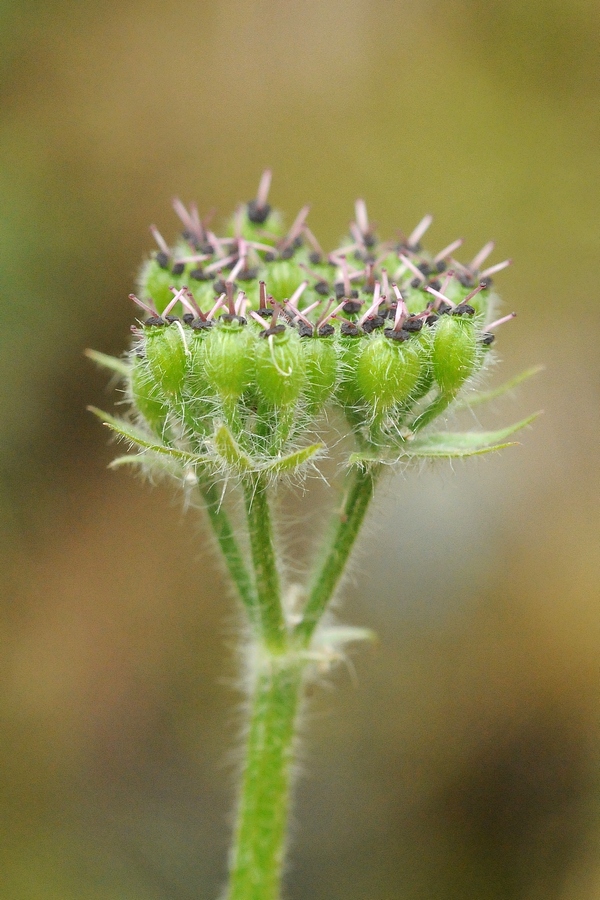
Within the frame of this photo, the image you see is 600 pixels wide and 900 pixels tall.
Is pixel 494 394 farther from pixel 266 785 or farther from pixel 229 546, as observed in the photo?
pixel 266 785

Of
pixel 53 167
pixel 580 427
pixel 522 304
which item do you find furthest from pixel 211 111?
pixel 580 427

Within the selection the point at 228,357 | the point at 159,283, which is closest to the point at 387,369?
the point at 228,357

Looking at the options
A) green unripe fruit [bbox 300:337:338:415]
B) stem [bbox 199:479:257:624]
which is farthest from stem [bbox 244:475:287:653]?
green unripe fruit [bbox 300:337:338:415]

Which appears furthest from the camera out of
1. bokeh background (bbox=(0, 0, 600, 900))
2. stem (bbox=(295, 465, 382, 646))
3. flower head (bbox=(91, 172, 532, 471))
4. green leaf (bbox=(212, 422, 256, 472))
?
bokeh background (bbox=(0, 0, 600, 900))

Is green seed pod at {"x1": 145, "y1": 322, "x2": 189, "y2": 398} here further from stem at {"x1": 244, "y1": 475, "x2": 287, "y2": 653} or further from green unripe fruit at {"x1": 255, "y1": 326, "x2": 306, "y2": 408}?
stem at {"x1": 244, "y1": 475, "x2": 287, "y2": 653}

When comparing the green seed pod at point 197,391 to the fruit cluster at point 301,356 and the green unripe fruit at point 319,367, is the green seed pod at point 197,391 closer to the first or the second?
the fruit cluster at point 301,356

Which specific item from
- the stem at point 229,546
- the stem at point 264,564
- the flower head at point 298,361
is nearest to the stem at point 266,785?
the stem at point 264,564
